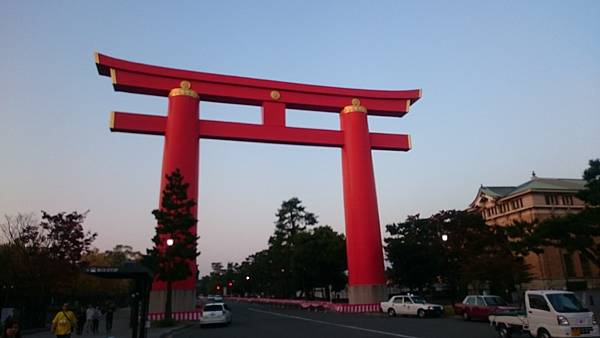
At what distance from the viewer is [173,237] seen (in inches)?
1117

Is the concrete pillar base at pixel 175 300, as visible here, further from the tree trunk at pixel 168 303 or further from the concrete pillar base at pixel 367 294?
the concrete pillar base at pixel 367 294

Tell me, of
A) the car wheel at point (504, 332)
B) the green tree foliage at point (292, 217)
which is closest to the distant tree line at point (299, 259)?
the green tree foliage at point (292, 217)

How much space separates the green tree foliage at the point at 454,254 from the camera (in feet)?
97.4

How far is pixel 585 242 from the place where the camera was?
76.8 ft

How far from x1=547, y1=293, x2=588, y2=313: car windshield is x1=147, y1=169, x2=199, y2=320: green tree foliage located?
66.4 ft

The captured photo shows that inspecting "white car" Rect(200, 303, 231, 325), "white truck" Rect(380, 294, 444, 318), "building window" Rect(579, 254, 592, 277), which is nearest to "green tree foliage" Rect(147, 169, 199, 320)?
"white car" Rect(200, 303, 231, 325)

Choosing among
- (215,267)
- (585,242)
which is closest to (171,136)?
(585,242)

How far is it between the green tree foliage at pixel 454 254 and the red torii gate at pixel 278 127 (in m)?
Answer: 6.54

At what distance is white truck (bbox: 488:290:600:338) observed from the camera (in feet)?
41.1

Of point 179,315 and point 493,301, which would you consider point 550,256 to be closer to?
point 493,301

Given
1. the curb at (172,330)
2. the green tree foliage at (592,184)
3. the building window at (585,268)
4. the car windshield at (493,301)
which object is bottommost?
the curb at (172,330)

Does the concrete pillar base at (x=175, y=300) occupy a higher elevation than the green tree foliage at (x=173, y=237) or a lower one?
lower

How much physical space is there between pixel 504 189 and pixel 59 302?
6014 centimetres

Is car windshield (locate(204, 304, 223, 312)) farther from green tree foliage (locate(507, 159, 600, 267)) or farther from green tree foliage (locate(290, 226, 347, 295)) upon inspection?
green tree foliage (locate(290, 226, 347, 295))
